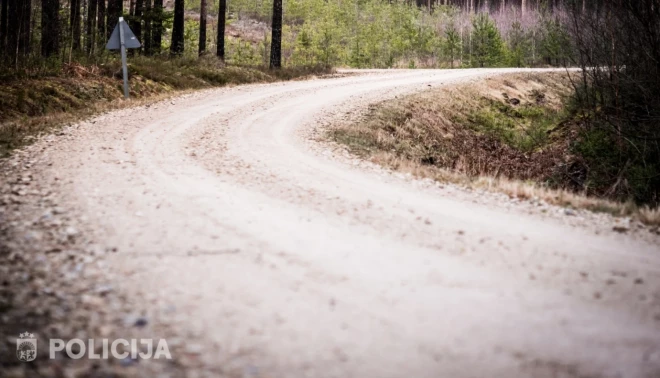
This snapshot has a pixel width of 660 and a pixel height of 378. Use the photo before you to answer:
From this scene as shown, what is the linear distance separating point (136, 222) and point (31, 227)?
1.04 m

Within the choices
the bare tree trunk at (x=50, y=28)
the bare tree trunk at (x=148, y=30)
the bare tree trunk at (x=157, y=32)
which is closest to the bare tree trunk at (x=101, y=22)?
the bare tree trunk at (x=148, y=30)

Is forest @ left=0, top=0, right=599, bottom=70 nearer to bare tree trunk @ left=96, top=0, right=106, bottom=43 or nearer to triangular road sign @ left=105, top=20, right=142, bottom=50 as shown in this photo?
bare tree trunk @ left=96, top=0, right=106, bottom=43

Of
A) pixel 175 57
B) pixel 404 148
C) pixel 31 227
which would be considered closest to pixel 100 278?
pixel 31 227

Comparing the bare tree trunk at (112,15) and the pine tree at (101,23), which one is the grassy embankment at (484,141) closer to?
the pine tree at (101,23)

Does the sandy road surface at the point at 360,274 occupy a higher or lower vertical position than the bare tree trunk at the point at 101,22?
lower

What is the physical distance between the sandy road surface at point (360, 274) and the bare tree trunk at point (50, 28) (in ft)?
31.2

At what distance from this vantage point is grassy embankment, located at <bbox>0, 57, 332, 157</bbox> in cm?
1052

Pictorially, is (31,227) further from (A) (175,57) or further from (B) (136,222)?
(A) (175,57)

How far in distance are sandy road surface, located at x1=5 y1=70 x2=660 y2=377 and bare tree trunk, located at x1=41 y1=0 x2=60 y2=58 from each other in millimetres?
9509

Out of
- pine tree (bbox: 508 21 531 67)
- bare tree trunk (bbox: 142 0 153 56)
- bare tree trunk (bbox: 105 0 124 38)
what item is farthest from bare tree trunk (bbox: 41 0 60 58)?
pine tree (bbox: 508 21 531 67)

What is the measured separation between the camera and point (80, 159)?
24.1ft

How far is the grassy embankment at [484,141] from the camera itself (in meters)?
7.35

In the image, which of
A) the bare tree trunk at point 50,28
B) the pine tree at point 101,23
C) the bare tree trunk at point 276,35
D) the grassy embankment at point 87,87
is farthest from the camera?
the bare tree trunk at point 276,35

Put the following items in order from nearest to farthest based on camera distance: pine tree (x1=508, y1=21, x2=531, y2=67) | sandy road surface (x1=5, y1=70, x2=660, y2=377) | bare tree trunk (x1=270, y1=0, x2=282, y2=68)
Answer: sandy road surface (x1=5, y1=70, x2=660, y2=377) < bare tree trunk (x1=270, y1=0, x2=282, y2=68) < pine tree (x1=508, y1=21, x2=531, y2=67)
